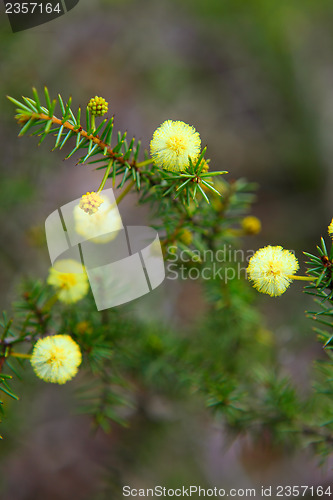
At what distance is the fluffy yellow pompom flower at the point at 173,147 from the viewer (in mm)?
1016

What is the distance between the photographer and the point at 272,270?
1.02 meters

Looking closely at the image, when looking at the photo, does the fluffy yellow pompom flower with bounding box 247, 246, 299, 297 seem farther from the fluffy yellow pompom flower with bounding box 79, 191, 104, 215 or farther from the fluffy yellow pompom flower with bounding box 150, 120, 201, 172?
the fluffy yellow pompom flower with bounding box 79, 191, 104, 215

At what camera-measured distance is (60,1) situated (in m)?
2.05

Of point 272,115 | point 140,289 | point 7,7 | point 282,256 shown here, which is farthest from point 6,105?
point 272,115

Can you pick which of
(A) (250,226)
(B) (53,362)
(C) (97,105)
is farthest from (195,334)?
(C) (97,105)

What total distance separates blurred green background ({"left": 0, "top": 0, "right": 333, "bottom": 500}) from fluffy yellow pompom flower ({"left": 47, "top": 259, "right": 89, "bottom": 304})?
1.64 metres

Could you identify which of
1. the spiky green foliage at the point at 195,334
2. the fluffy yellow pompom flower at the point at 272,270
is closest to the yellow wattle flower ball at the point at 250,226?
the spiky green foliage at the point at 195,334

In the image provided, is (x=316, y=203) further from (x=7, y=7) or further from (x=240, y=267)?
(x=7, y=7)

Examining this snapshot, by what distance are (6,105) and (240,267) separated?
1.63 m

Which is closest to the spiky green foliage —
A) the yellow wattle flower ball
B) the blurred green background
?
the yellow wattle flower ball

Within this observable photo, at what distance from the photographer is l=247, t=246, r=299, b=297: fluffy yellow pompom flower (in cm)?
102

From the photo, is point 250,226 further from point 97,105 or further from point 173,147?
point 97,105

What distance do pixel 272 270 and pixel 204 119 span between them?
139 inches

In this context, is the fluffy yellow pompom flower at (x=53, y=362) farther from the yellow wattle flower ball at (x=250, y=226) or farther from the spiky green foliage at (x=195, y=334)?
the yellow wattle flower ball at (x=250, y=226)
